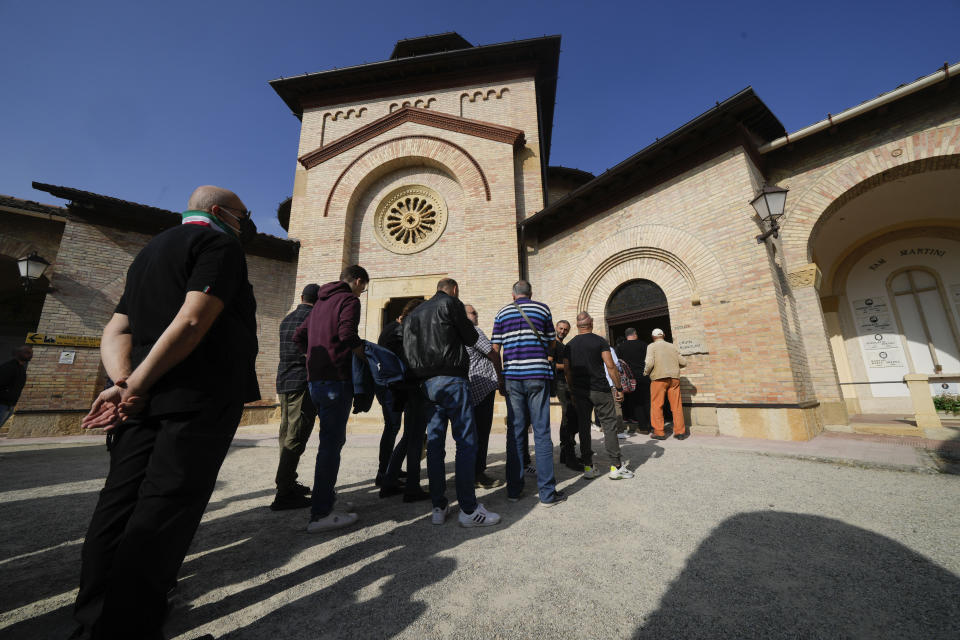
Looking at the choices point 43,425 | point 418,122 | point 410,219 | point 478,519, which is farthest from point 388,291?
point 43,425

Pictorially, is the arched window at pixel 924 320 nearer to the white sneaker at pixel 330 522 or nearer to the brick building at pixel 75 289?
the white sneaker at pixel 330 522

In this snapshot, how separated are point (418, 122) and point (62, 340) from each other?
11065 millimetres

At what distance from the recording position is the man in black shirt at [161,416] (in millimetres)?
1178

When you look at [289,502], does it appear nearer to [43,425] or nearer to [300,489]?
[300,489]

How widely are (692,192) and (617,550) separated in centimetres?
727

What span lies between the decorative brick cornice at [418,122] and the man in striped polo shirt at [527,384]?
8738 mm

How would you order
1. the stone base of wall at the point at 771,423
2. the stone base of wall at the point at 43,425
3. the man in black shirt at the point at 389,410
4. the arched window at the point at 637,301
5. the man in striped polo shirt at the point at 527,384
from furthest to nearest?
the stone base of wall at the point at 43,425 → the arched window at the point at 637,301 → the stone base of wall at the point at 771,423 → the man in black shirt at the point at 389,410 → the man in striped polo shirt at the point at 527,384

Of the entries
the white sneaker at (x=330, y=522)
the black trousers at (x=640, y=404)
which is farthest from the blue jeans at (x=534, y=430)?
the black trousers at (x=640, y=404)

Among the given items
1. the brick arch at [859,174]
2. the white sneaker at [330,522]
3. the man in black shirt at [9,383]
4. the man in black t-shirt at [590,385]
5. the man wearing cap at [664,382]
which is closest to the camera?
the white sneaker at [330,522]

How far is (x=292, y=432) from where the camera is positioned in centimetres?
310

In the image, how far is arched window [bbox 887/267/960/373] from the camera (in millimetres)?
8430

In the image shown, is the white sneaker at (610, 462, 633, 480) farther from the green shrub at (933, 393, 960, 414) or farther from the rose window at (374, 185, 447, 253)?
the green shrub at (933, 393, 960, 414)

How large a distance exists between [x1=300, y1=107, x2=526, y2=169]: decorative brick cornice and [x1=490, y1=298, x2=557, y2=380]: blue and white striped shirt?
8.68m

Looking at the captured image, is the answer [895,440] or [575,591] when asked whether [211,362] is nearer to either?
[575,591]
